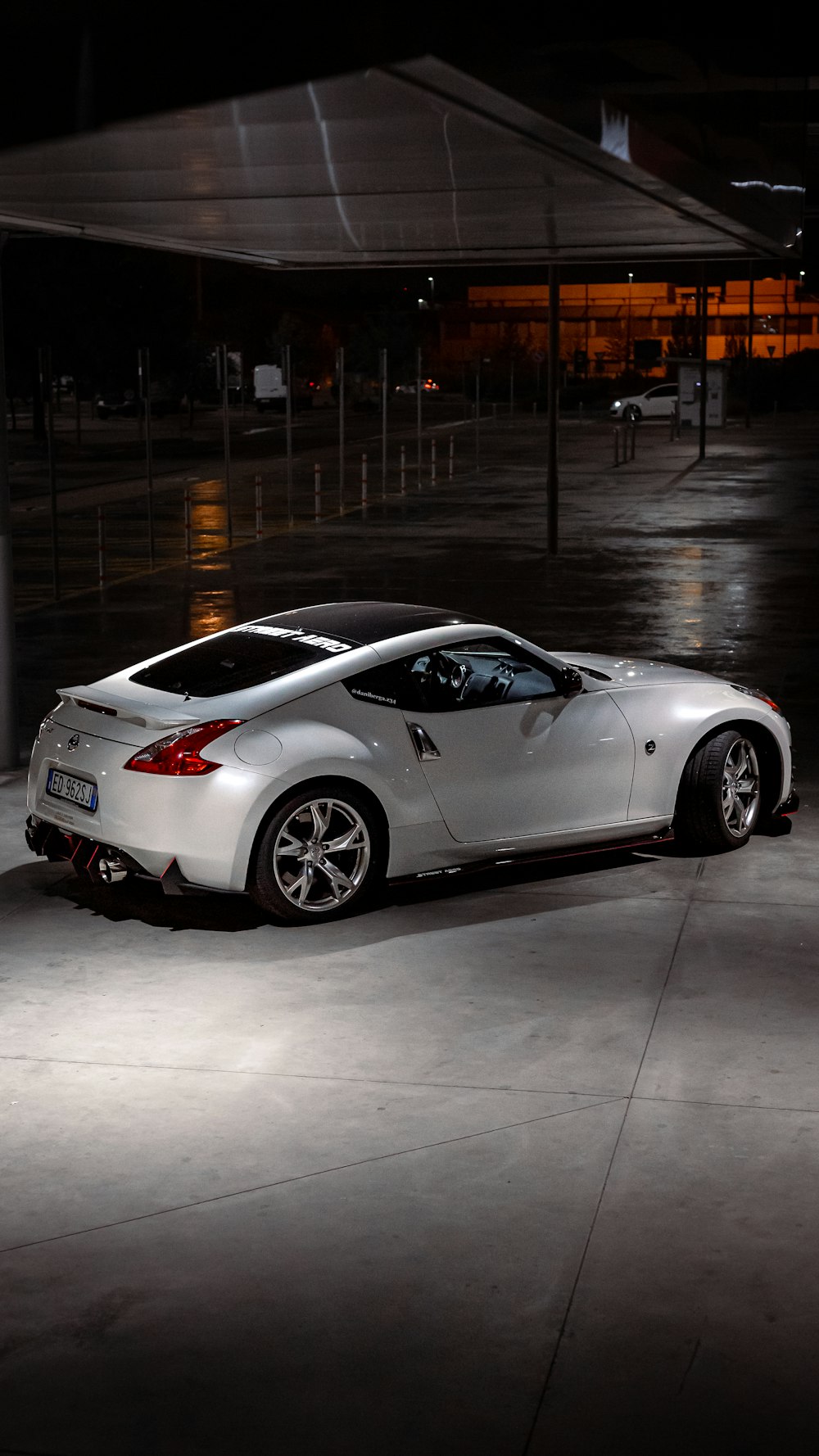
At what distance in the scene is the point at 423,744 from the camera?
27.9ft

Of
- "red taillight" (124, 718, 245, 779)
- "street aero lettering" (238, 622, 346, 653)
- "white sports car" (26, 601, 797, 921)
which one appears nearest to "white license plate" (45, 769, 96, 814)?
"white sports car" (26, 601, 797, 921)

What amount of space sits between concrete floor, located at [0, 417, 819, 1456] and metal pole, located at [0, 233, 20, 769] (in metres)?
1.23

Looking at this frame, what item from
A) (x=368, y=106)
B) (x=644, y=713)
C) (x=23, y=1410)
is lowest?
(x=23, y=1410)

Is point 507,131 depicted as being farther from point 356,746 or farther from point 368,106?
point 356,746

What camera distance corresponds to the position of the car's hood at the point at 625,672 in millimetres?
9314

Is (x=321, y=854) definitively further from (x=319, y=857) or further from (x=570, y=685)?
(x=570, y=685)

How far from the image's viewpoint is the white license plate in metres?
8.21

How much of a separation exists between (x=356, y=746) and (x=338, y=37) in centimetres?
338

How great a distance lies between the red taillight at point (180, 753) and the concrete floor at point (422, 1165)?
0.83m

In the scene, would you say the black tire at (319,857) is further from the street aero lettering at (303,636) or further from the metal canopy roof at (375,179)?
the metal canopy roof at (375,179)

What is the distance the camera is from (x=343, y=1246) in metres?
5.21

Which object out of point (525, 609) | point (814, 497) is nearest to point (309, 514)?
point (814, 497)

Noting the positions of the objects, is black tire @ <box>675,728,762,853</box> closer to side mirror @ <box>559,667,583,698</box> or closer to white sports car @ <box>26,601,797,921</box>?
white sports car @ <box>26,601,797,921</box>

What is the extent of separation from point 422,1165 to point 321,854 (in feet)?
8.85
